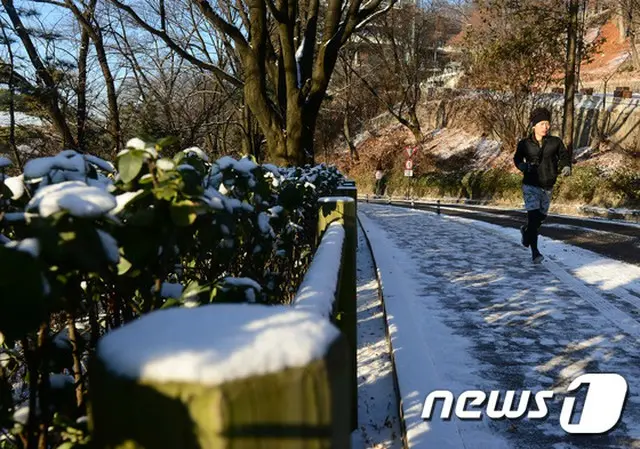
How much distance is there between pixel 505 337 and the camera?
4145 mm

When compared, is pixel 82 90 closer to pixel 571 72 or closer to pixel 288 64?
pixel 288 64

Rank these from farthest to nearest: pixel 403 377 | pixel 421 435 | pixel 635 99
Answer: pixel 635 99 → pixel 403 377 → pixel 421 435

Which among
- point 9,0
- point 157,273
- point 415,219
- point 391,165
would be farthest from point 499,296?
point 391,165

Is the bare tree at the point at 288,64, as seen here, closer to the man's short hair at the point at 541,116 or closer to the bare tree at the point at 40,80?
the man's short hair at the point at 541,116

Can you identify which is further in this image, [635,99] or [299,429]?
[635,99]

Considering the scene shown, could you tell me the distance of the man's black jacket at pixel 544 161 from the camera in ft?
22.0

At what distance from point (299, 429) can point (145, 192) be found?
2.23 ft

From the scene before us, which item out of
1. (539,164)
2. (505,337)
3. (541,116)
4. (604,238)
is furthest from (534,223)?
(604,238)

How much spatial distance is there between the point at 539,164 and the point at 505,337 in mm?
3328

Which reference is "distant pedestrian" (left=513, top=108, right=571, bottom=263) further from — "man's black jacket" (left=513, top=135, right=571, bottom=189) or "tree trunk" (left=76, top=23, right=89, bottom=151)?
"tree trunk" (left=76, top=23, right=89, bottom=151)

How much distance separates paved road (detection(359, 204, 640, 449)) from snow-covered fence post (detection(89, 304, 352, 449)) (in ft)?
7.11

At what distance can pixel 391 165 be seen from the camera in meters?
40.0

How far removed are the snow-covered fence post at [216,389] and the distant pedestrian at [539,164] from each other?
260 inches

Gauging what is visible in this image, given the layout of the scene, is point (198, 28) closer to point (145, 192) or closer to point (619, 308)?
point (619, 308)
